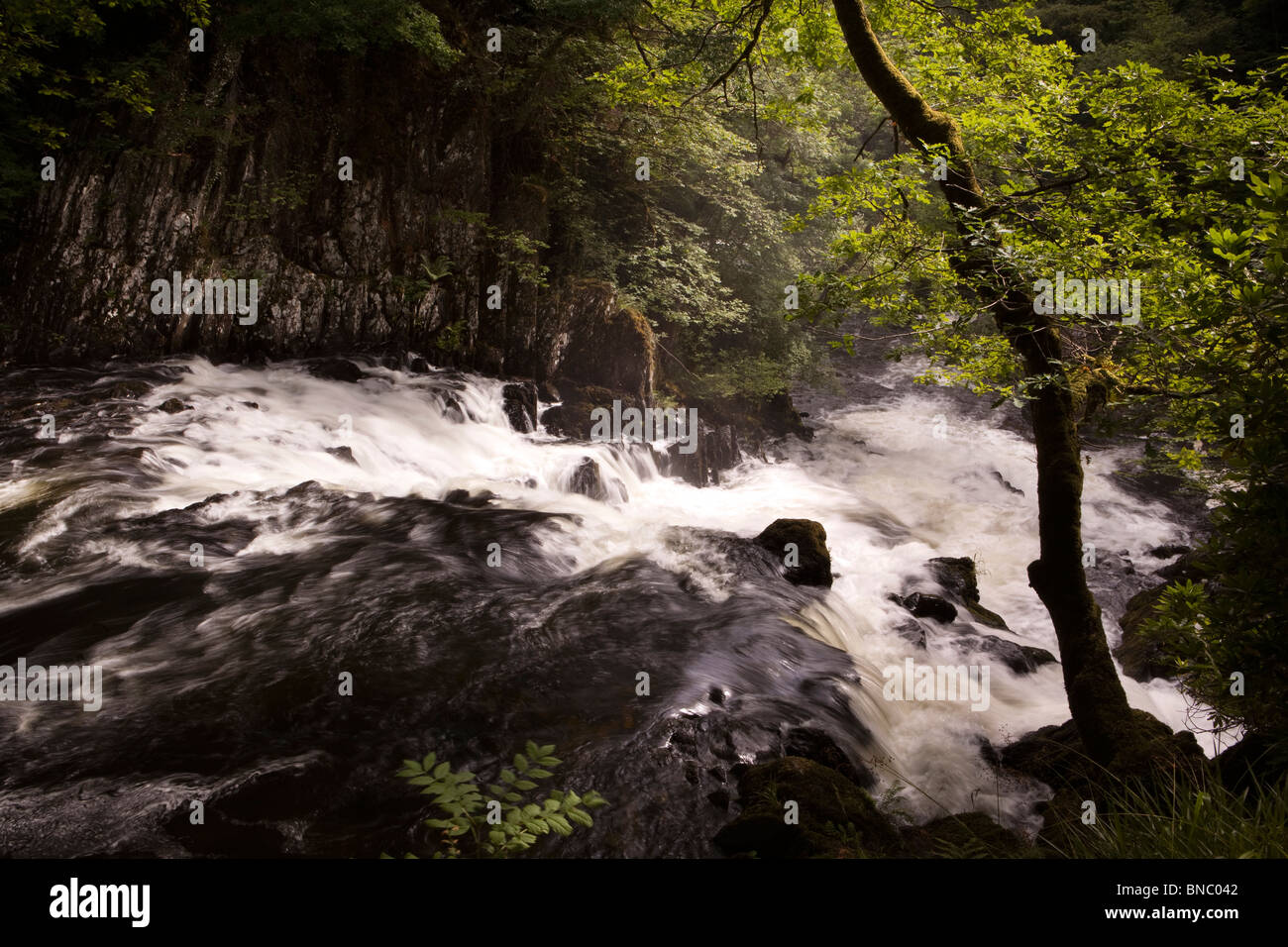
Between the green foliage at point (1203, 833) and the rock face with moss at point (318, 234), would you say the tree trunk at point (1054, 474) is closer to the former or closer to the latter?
the green foliage at point (1203, 833)

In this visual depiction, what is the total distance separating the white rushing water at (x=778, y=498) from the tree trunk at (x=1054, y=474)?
115 centimetres

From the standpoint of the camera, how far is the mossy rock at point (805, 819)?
387 cm

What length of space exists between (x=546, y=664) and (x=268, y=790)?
2391 mm

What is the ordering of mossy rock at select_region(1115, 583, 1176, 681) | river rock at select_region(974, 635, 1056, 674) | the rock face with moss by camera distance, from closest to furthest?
river rock at select_region(974, 635, 1056, 674)
mossy rock at select_region(1115, 583, 1176, 681)
the rock face with moss

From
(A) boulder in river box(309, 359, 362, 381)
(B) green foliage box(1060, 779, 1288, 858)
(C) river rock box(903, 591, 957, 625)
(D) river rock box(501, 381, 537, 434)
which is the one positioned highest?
(A) boulder in river box(309, 359, 362, 381)

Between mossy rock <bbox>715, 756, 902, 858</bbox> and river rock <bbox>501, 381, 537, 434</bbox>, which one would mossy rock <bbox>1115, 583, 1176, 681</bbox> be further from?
river rock <bbox>501, 381, 537, 434</bbox>

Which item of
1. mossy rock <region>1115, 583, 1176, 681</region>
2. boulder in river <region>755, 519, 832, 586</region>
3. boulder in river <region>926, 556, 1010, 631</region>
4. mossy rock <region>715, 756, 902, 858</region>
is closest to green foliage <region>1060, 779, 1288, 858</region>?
mossy rock <region>715, 756, 902, 858</region>

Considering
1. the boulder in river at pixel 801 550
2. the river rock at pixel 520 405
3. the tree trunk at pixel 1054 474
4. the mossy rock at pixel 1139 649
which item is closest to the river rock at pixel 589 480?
the river rock at pixel 520 405

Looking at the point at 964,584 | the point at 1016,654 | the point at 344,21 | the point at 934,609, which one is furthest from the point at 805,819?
the point at 344,21

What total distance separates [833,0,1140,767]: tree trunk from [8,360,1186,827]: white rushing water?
1150 millimetres

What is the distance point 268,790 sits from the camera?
13.3 ft

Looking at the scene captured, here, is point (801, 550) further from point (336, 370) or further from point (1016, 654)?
point (336, 370)

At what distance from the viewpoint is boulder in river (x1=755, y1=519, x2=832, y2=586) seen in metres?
9.05

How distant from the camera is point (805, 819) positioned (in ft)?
13.5
